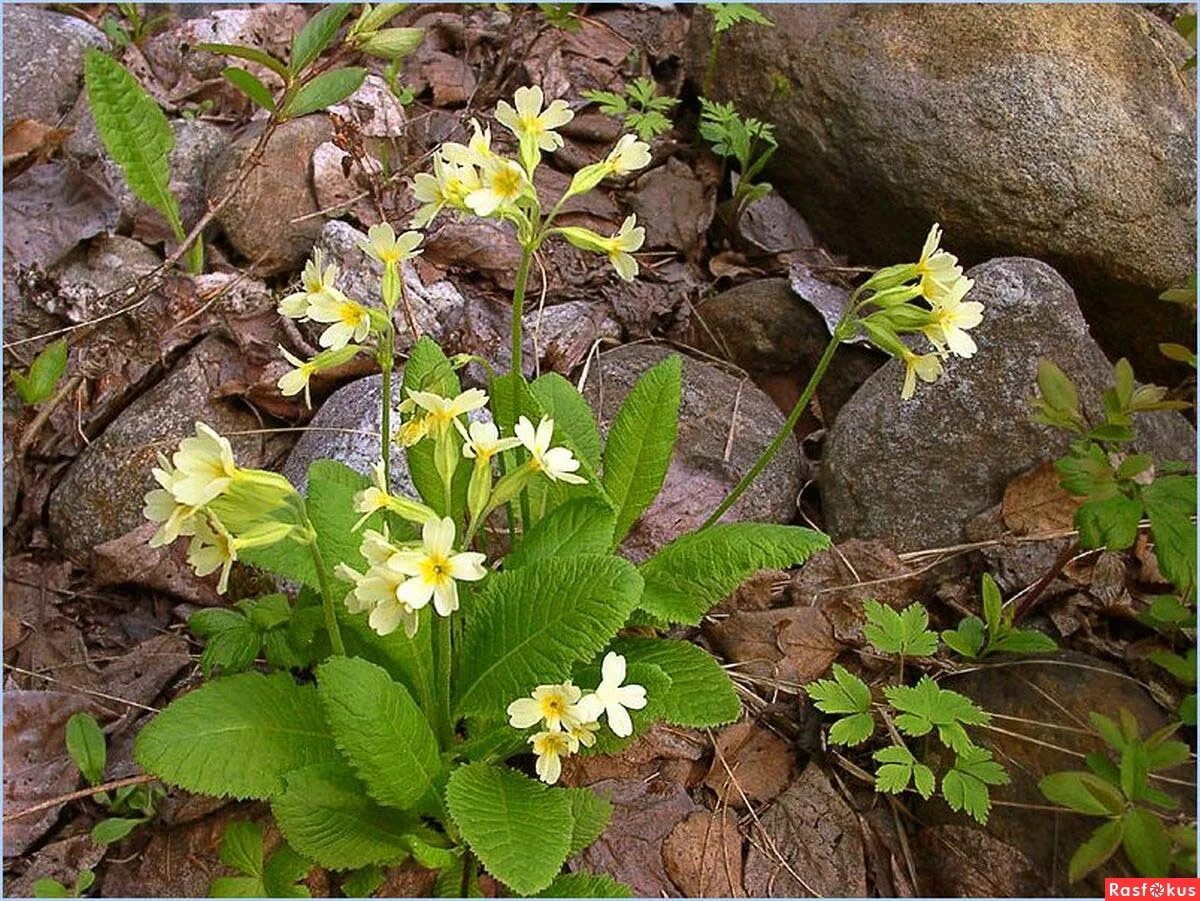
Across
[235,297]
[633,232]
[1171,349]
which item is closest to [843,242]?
[1171,349]

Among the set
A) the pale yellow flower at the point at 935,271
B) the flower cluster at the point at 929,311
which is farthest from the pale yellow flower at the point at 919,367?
the pale yellow flower at the point at 935,271

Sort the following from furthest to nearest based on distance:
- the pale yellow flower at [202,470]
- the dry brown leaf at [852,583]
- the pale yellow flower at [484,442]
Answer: the dry brown leaf at [852,583] → the pale yellow flower at [484,442] → the pale yellow flower at [202,470]

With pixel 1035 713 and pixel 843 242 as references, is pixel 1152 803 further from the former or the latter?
pixel 843 242

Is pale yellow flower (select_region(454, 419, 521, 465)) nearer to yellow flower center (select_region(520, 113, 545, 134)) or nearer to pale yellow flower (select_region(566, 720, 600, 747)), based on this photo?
pale yellow flower (select_region(566, 720, 600, 747))

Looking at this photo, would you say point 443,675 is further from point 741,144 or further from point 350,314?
point 741,144


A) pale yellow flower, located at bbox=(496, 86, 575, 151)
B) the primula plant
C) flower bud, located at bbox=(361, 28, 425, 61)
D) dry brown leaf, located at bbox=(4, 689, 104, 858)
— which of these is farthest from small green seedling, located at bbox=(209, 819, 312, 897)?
flower bud, located at bbox=(361, 28, 425, 61)

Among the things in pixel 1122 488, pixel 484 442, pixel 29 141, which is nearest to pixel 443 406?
pixel 484 442

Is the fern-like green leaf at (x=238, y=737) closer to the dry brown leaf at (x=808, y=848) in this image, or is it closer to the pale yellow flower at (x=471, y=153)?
the dry brown leaf at (x=808, y=848)
